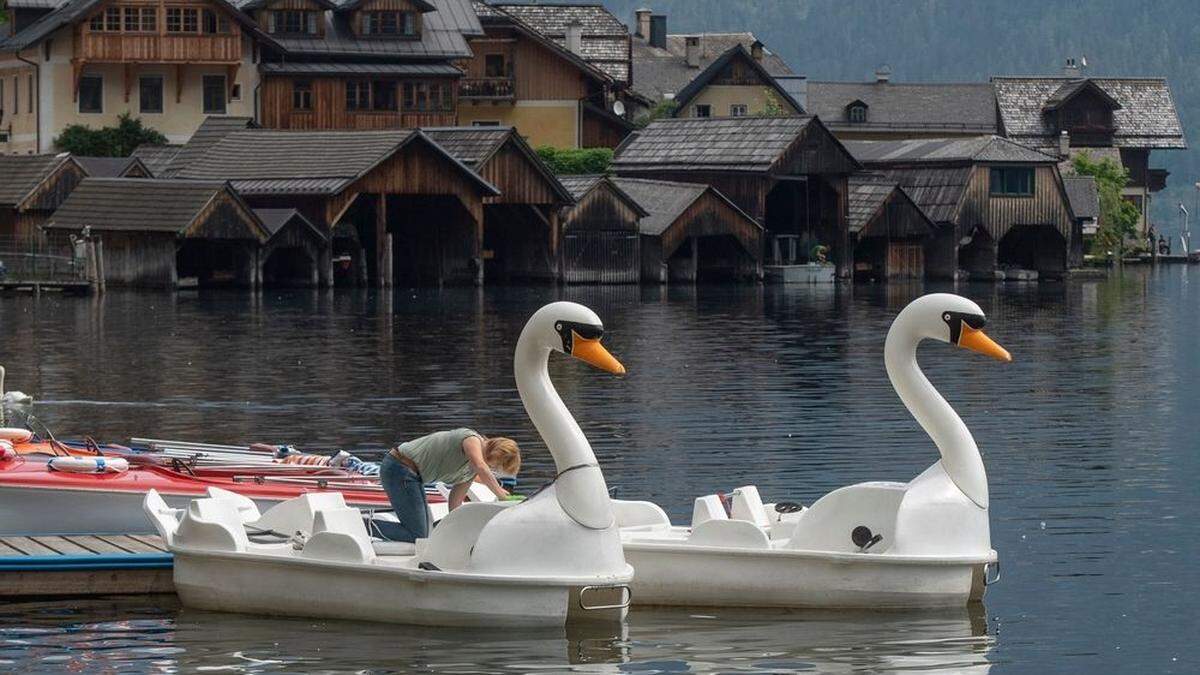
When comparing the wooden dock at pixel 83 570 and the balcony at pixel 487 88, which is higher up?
the balcony at pixel 487 88

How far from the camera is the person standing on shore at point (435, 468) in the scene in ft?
65.5

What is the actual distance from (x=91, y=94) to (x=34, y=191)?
12.7 m

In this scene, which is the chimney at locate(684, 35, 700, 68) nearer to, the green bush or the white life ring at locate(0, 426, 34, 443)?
the green bush

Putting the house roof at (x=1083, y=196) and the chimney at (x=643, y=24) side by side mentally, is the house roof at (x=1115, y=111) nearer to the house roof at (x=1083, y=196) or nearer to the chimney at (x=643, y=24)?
the house roof at (x=1083, y=196)

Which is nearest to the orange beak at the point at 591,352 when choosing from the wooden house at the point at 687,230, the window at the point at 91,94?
the wooden house at the point at 687,230

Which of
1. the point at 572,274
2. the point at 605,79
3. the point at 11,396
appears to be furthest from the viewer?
the point at 605,79

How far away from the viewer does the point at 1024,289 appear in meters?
90.3

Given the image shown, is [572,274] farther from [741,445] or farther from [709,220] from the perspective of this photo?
[741,445]

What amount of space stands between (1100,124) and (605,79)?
40.7 metres

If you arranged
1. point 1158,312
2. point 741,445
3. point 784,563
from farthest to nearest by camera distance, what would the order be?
point 1158,312 < point 741,445 < point 784,563

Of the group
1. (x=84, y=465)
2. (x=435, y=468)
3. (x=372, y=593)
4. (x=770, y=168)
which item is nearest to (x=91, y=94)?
(x=770, y=168)

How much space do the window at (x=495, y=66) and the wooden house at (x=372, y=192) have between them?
70.6ft

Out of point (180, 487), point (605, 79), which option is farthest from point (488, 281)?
point (180, 487)

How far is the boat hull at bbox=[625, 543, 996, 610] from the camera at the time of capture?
788 inches
